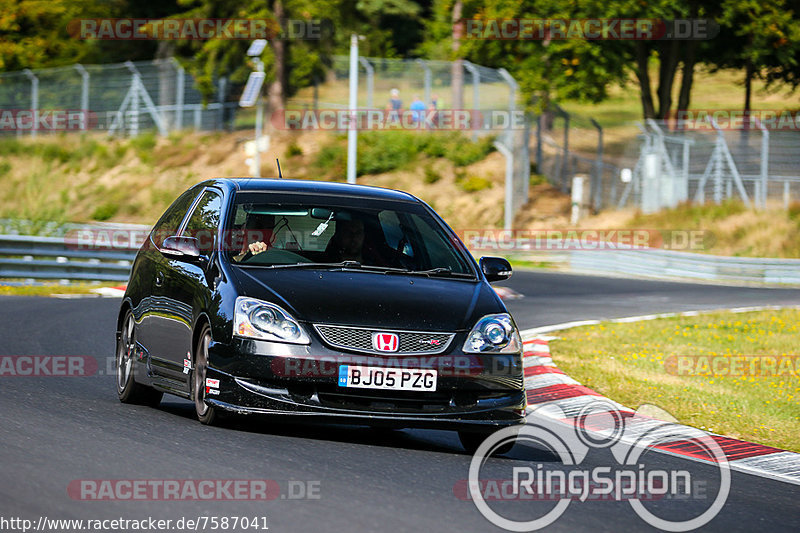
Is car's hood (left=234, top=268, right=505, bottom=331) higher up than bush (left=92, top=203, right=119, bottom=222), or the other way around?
car's hood (left=234, top=268, right=505, bottom=331)

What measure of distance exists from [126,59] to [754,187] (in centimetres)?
4378

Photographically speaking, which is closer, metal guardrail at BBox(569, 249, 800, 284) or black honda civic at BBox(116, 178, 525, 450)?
black honda civic at BBox(116, 178, 525, 450)

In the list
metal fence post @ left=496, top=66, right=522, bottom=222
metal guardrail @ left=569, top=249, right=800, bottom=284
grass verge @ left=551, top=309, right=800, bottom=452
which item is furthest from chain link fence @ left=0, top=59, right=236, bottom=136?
grass verge @ left=551, top=309, right=800, bottom=452

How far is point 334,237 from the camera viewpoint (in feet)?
29.3

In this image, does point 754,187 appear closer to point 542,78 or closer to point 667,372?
point 542,78

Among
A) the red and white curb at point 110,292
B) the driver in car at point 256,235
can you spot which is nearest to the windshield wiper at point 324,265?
Answer: the driver in car at point 256,235

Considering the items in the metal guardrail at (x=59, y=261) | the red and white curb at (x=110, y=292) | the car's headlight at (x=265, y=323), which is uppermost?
the car's headlight at (x=265, y=323)

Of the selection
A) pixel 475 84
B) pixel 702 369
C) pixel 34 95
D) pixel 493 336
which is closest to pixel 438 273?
pixel 493 336

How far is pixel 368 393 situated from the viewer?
775cm

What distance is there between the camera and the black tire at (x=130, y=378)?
955cm

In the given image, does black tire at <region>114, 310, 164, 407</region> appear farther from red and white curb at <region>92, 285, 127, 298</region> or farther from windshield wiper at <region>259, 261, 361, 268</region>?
red and white curb at <region>92, 285, 127, 298</region>

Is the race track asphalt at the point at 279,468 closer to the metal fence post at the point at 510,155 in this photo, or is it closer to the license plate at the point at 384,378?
the license plate at the point at 384,378

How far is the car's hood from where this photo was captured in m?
7.82

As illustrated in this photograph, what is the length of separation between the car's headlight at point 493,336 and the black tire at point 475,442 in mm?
510
